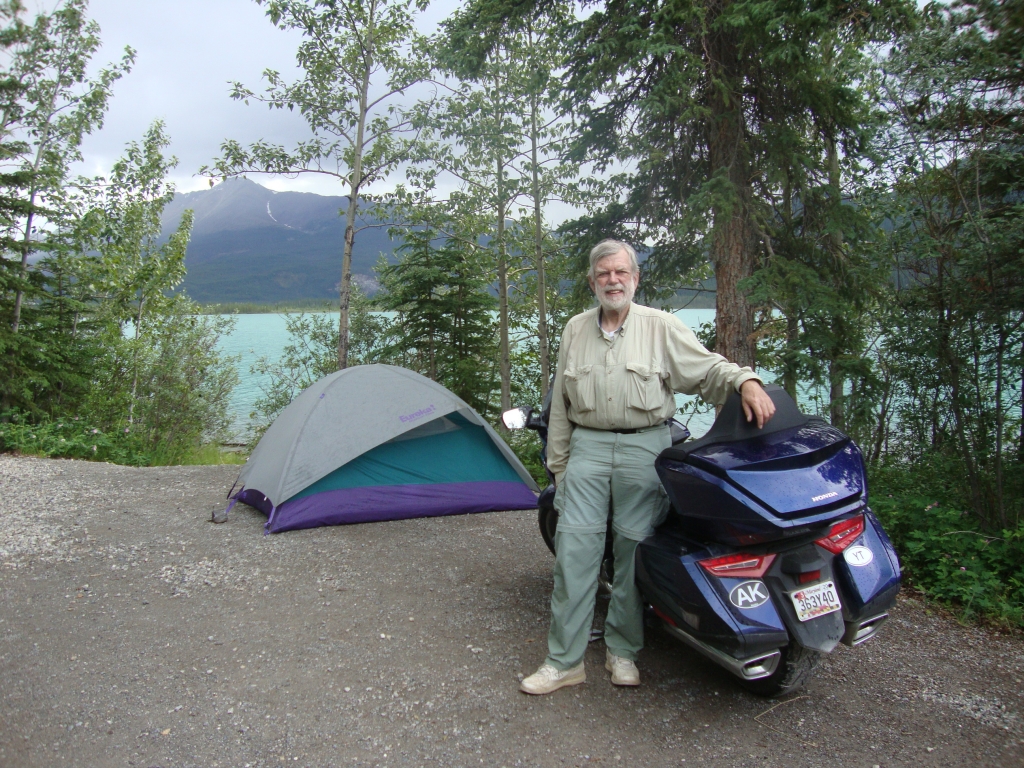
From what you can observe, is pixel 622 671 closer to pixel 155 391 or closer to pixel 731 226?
pixel 731 226

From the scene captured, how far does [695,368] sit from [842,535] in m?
0.84

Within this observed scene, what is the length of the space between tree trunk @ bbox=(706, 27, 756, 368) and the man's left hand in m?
4.52

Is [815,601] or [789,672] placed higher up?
[815,601]

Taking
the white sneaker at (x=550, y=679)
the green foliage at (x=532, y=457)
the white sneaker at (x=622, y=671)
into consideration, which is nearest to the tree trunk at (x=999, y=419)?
the white sneaker at (x=622, y=671)

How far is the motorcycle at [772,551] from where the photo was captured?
246cm

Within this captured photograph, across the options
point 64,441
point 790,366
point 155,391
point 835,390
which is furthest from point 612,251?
point 155,391

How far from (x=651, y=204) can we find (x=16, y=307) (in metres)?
9.46

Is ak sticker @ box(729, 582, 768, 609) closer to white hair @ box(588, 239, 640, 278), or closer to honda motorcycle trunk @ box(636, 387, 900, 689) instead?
honda motorcycle trunk @ box(636, 387, 900, 689)

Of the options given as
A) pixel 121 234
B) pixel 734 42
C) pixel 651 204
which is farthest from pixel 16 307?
pixel 734 42

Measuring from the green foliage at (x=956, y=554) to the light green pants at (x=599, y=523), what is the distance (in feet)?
6.72

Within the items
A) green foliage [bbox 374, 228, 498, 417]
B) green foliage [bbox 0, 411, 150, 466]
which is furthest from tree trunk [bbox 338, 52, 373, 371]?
green foliage [bbox 0, 411, 150, 466]

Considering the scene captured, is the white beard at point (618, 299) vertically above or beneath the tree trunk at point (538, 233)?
beneath

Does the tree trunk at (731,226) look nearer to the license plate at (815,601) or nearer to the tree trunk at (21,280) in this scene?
the license plate at (815,601)

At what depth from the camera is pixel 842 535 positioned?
2.63 metres
